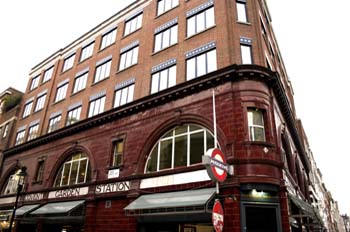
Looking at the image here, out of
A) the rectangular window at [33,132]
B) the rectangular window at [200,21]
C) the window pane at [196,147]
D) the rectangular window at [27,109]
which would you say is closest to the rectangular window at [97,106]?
the rectangular window at [33,132]

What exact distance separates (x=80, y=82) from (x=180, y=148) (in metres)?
15.9

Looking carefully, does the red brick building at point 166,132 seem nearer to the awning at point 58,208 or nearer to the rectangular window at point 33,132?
the awning at point 58,208

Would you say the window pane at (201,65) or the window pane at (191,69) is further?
the window pane at (191,69)

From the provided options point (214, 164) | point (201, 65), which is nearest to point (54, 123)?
point (201, 65)

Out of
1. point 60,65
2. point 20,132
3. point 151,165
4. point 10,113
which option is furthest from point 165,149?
point 10,113

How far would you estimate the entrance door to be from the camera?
1285 centimetres

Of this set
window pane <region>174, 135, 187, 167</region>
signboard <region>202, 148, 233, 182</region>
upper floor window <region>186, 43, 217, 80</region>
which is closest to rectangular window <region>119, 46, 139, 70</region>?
upper floor window <region>186, 43, 217, 80</region>

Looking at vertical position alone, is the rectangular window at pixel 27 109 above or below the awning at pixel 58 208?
above

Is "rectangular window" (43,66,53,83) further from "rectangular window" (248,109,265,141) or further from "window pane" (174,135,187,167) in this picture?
"rectangular window" (248,109,265,141)

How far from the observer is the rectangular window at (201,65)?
1745cm

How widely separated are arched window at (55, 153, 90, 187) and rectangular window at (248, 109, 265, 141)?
43.5 ft

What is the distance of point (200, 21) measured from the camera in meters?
19.6

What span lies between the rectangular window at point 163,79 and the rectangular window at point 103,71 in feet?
21.2

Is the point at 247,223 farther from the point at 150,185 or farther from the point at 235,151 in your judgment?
the point at 150,185
